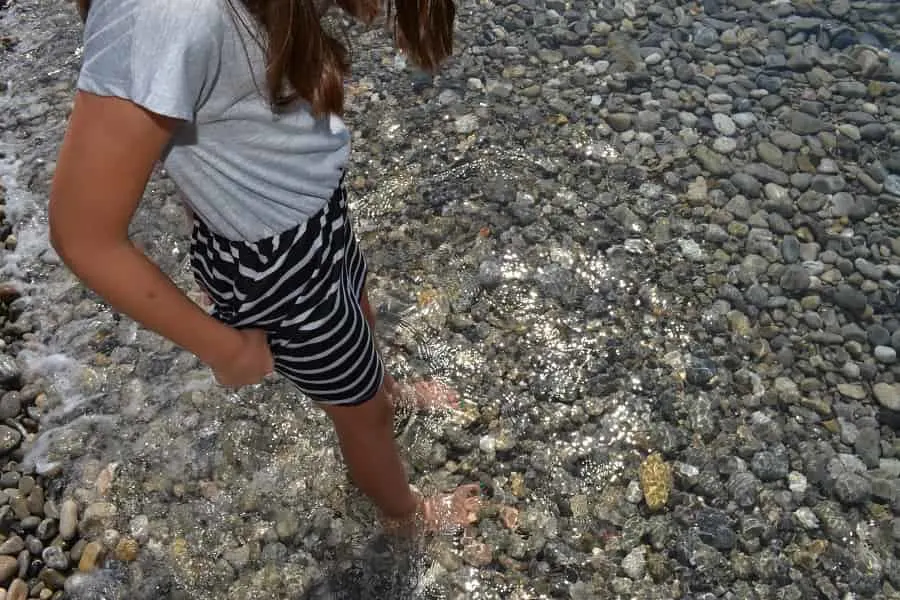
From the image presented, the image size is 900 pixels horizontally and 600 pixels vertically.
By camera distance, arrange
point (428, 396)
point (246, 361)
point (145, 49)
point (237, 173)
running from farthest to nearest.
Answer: point (428, 396), point (246, 361), point (237, 173), point (145, 49)

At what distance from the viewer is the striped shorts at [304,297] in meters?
1.57

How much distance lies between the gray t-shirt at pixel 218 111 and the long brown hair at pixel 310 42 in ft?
0.08

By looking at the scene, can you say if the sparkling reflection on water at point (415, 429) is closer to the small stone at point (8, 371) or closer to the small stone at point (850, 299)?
the small stone at point (8, 371)

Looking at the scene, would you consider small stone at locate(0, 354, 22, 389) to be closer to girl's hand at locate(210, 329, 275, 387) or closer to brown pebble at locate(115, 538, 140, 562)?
brown pebble at locate(115, 538, 140, 562)

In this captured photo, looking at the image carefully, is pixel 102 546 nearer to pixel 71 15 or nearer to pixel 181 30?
pixel 181 30

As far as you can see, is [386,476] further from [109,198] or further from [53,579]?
[109,198]

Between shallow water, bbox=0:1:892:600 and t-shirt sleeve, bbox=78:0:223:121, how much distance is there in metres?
2.00

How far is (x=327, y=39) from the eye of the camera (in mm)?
1390

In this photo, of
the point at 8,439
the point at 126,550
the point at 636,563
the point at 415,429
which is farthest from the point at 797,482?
the point at 8,439

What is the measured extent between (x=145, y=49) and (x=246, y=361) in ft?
2.22

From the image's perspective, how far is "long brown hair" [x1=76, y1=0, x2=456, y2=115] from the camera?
1233mm

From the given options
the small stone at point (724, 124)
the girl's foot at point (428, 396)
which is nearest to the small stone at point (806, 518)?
the girl's foot at point (428, 396)

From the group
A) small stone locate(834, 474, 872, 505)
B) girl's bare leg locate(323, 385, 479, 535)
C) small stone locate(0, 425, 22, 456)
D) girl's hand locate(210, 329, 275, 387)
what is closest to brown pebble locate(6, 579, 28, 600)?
small stone locate(0, 425, 22, 456)

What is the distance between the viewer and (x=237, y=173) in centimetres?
140
